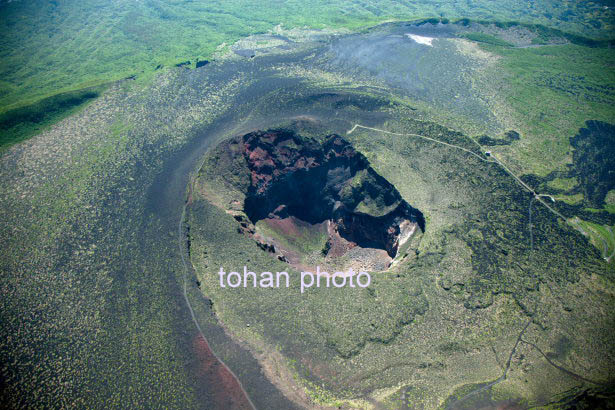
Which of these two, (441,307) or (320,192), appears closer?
(441,307)

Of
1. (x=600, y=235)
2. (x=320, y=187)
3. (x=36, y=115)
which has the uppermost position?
(x=600, y=235)

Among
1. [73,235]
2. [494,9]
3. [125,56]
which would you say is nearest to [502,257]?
[73,235]

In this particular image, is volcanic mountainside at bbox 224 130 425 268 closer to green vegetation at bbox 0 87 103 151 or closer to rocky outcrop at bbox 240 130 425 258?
rocky outcrop at bbox 240 130 425 258

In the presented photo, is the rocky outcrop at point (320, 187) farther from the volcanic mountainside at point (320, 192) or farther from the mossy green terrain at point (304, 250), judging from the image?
the mossy green terrain at point (304, 250)

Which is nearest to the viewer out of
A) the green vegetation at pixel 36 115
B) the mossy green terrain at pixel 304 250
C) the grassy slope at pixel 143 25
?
the mossy green terrain at pixel 304 250

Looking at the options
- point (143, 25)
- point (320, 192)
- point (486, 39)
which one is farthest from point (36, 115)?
point (486, 39)

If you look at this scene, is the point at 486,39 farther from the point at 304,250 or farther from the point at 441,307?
the point at 441,307

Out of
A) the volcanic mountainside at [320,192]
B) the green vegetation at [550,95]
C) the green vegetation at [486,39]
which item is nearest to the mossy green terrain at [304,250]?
the green vegetation at [550,95]
